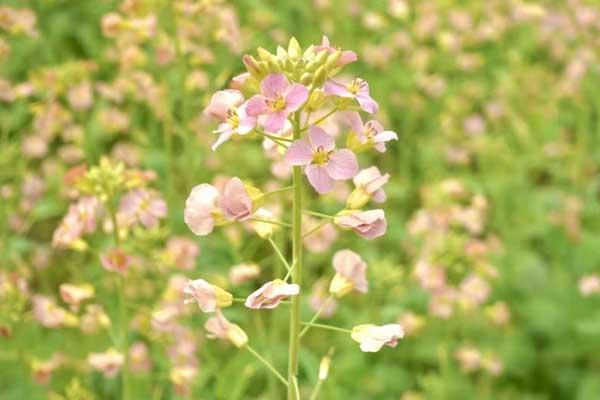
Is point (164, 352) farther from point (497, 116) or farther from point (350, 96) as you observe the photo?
point (497, 116)

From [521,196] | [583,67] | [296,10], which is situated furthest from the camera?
[296,10]

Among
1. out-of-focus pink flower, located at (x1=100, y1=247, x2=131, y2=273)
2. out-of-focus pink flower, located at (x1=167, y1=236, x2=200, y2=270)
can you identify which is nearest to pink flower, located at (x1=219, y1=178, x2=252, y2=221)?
out-of-focus pink flower, located at (x1=100, y1=247, x2=131, y2=273)

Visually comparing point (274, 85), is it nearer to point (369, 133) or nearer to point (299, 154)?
point (299, 154)

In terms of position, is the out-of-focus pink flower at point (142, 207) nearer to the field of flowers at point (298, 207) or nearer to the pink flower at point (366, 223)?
the field of flowers at point (298, 207)

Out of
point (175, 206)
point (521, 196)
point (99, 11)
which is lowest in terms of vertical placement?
point (175, 206)

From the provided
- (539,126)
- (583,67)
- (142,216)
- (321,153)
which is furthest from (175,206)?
(583,67)

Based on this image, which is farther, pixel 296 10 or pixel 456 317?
pixel 296 10

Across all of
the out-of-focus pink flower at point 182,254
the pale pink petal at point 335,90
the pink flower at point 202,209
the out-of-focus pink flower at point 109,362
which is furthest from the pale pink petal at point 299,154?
the out-of-focus pink flower at point 182,254
